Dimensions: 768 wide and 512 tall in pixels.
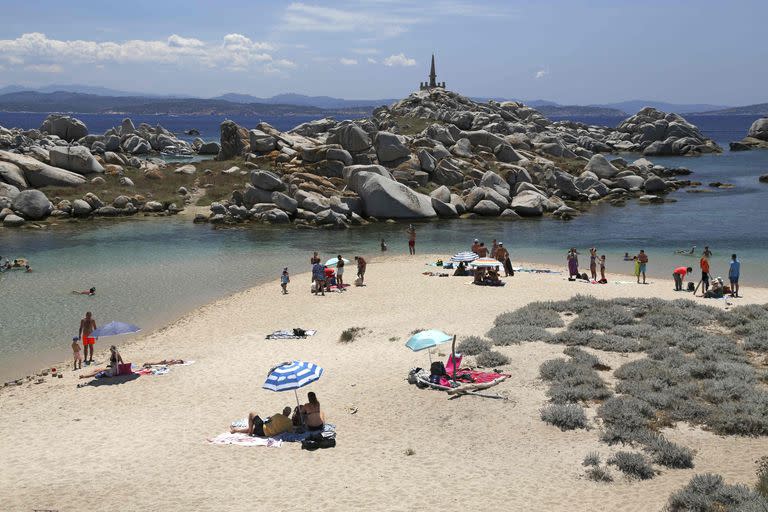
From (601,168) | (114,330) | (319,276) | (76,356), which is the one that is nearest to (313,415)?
(114,330)

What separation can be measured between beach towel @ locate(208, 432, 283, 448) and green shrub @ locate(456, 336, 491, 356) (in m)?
7.30

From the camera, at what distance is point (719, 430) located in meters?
14.6

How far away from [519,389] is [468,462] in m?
4.08

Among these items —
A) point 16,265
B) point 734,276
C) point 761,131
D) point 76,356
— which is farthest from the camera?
point 761,131

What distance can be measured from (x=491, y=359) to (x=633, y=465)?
22.4ft

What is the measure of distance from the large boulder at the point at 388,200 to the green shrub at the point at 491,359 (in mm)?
35706

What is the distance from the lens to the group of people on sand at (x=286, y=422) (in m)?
15.7

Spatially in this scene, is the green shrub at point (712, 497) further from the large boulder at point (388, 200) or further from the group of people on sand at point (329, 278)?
the large boulder at point (388, 200)

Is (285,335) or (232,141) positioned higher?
(232,141)

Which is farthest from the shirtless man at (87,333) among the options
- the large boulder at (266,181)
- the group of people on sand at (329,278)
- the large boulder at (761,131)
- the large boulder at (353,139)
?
the large boulder at (761,131)

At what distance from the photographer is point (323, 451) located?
49.0ft

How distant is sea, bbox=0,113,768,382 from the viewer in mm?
28781

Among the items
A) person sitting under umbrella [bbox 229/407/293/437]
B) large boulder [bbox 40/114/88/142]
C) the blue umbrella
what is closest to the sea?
the blue umbrella

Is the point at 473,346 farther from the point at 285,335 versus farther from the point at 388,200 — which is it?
the point at 388,200
